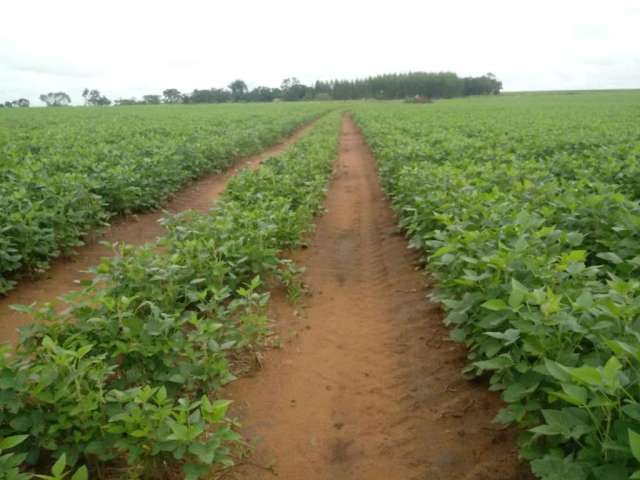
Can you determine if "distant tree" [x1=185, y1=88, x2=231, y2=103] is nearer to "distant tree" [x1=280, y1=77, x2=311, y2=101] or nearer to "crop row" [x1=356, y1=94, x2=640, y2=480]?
"distant tree" [x1=280, y1=77, x2=311, y2=101]

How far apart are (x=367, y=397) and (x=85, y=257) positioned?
511cm

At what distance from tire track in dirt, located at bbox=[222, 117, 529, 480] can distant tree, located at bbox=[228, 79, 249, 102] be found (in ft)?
353

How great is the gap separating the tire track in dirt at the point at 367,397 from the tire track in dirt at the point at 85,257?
1936 millimetres

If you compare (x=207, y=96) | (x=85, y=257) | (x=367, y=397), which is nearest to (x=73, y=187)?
(x=85, y=257)

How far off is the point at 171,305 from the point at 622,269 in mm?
3706

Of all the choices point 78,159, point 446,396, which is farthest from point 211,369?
point 78,159

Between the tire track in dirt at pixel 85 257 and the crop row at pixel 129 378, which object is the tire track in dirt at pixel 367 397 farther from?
the tire track in dirt at pixel 85 257

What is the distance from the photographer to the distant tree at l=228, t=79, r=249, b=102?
352 feet

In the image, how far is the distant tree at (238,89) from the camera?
10738 centimetres

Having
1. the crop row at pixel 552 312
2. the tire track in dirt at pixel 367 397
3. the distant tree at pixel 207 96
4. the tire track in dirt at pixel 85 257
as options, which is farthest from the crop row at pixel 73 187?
the distant tree at pixel 207 96

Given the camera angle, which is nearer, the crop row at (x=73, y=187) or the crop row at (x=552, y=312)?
the crop row at (x=552, y=312)

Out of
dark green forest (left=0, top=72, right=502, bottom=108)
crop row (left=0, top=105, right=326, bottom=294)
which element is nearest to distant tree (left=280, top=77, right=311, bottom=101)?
dark green forest (left=0, top=72, right=502, bottom=108)

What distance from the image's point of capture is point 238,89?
11094 centimetres

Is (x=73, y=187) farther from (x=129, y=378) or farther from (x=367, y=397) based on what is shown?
(x=367, y=397)
